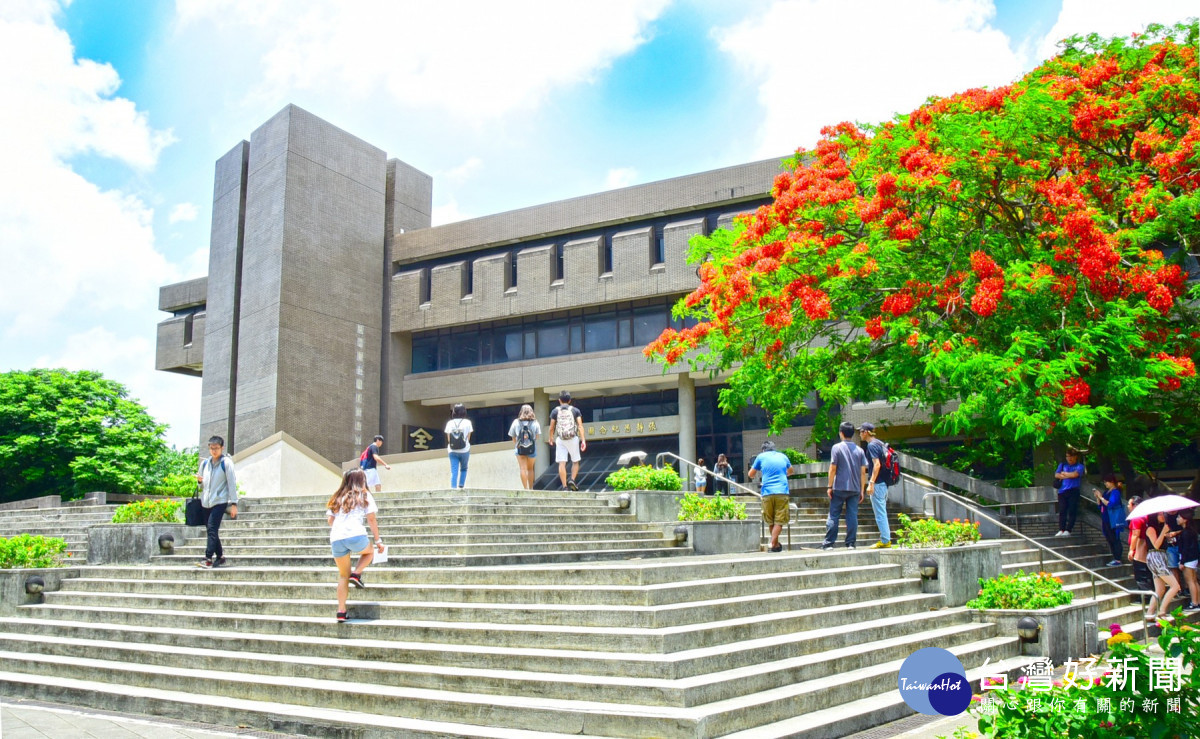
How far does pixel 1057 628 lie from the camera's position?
9047mm

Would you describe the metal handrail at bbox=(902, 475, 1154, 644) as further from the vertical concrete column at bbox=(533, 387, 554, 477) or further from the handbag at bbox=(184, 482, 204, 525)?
the vertical concrete column at bbox=(533, 387, 554, 477)

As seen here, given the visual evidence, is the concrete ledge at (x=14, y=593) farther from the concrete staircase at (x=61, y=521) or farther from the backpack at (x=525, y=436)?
the backpack at (x=525, y=436)

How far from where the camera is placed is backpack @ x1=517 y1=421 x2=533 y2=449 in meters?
→ 14.2

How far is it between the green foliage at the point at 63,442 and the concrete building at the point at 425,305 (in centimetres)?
267

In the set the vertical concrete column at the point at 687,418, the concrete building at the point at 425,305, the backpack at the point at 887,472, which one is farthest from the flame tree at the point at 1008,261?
the concrete building at the point at 425,305

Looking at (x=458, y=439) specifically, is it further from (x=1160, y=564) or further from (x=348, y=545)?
(x=1160, y=564)

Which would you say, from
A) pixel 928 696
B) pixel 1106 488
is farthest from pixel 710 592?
pixel 1106 488

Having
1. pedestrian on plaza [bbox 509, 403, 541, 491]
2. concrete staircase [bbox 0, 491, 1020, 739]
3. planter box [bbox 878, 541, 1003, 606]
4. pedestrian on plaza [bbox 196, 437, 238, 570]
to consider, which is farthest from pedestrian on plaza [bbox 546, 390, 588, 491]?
planter box [bbox 878, 541, 1003, 606]

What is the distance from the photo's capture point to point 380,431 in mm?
32969

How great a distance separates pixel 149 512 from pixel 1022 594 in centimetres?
1210

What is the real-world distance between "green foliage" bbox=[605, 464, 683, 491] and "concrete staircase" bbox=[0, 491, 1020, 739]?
2.95 m

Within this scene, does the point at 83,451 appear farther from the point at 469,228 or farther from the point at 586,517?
the point at 586,517

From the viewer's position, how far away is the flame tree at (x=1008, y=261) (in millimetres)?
13383

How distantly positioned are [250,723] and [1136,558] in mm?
10278
